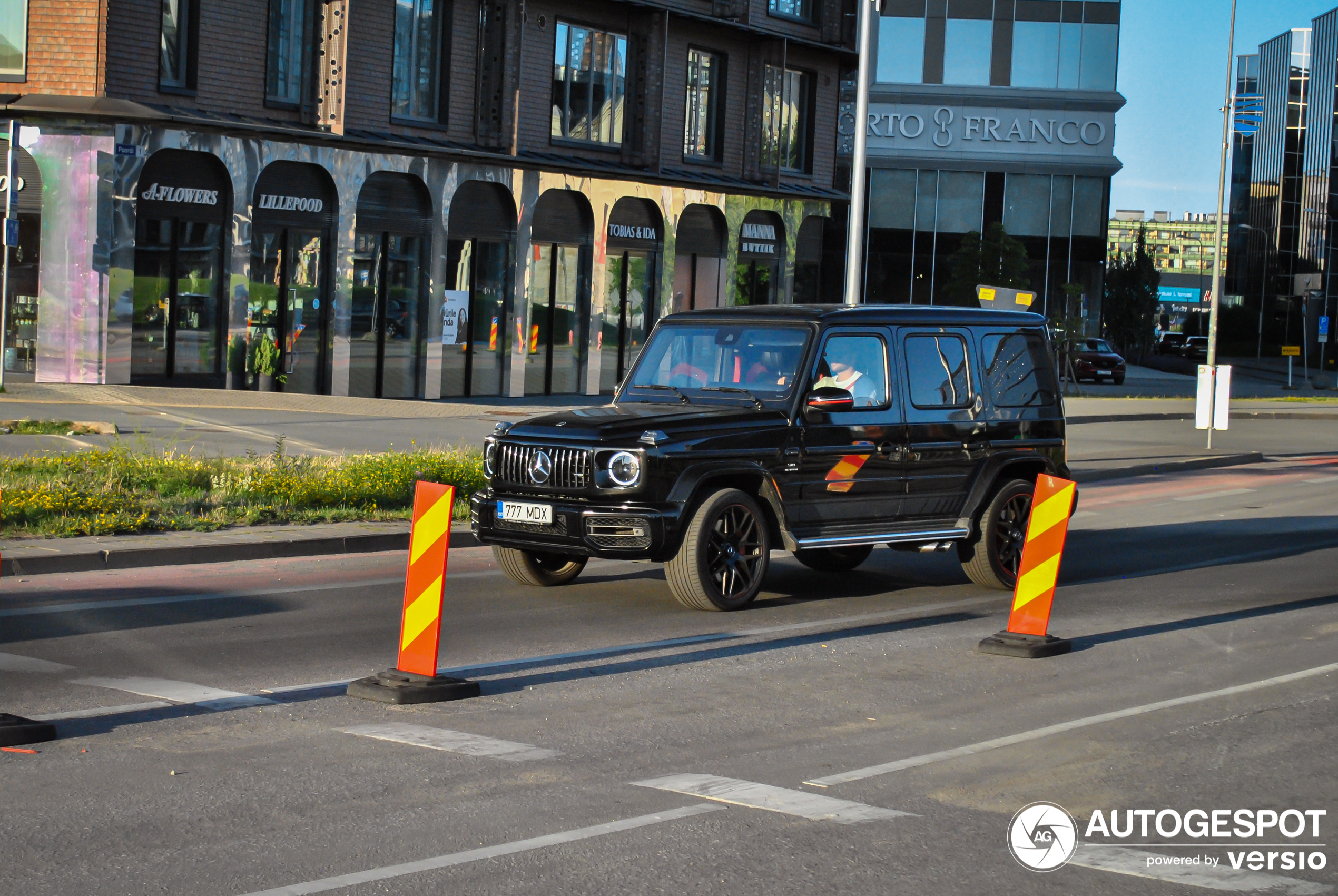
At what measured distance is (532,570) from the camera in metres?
11.0

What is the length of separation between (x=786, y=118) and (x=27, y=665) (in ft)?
106

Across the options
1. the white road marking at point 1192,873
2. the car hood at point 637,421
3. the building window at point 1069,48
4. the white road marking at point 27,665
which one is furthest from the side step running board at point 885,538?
the building window at point 1069,48

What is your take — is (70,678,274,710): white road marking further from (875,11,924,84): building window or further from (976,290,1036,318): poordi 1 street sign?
(875,11,924,84): building window

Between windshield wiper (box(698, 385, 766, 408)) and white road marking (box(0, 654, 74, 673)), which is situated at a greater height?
windshield wiper (box(698, 385, 766, 408))

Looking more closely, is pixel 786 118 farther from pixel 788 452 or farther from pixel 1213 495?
pixel 788 452

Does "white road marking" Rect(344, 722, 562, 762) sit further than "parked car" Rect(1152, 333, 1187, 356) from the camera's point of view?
No

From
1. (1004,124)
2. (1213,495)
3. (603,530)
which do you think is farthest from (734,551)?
(1004,124)

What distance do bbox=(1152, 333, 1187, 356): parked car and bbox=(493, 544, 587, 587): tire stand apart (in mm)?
89137

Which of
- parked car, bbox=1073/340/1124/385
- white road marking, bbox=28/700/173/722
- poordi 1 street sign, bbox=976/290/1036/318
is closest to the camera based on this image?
white road marking, bbox=28/700/173/722

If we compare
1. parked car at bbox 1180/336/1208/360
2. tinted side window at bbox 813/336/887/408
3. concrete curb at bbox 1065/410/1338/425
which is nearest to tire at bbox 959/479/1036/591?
tinted side window at bbox 813/336/887/408

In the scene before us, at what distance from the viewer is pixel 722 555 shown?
10.1 metres

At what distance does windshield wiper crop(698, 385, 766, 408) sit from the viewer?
34.6 feet

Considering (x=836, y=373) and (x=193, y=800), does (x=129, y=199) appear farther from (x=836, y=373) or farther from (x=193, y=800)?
(x=193, y=800)

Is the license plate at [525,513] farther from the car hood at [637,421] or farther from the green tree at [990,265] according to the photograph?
the green tree at [990,265]
